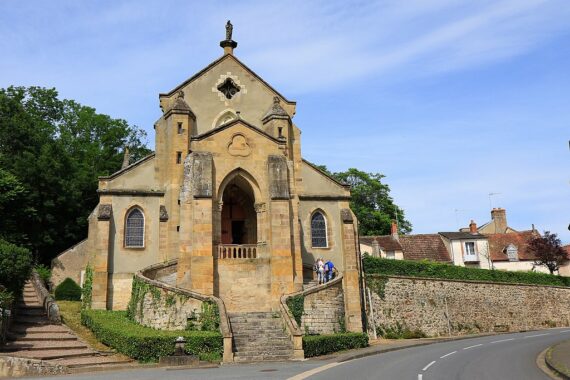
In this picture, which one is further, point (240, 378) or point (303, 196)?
point (303, 196)

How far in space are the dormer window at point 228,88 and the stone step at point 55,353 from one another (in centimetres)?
1865

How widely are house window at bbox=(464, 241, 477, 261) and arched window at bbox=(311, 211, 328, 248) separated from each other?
2531 cm

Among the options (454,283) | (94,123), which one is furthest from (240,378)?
(94,123)

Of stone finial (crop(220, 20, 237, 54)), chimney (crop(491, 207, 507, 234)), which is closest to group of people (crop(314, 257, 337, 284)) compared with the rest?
stone finial (crop(220, 20, 237, 54))

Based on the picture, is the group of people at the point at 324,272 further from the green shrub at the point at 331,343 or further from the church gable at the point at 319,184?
the church gable at the point at 319,184

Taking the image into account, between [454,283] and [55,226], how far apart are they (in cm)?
3222

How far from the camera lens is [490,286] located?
39344mm

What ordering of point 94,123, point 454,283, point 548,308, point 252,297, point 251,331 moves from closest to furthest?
point 251,331 → point 252,297 → point 454,283 → point 548,308 → point 94,123

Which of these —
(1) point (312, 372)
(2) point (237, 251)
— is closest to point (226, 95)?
(2) point (237, 251)

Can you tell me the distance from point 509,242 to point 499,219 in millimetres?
8266

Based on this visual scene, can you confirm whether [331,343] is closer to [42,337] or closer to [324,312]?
[324,312]

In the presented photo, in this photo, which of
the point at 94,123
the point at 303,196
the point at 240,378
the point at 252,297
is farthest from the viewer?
the point at 94,123

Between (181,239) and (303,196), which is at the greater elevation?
(303,196)

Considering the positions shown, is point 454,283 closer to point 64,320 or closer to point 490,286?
point 490,286
